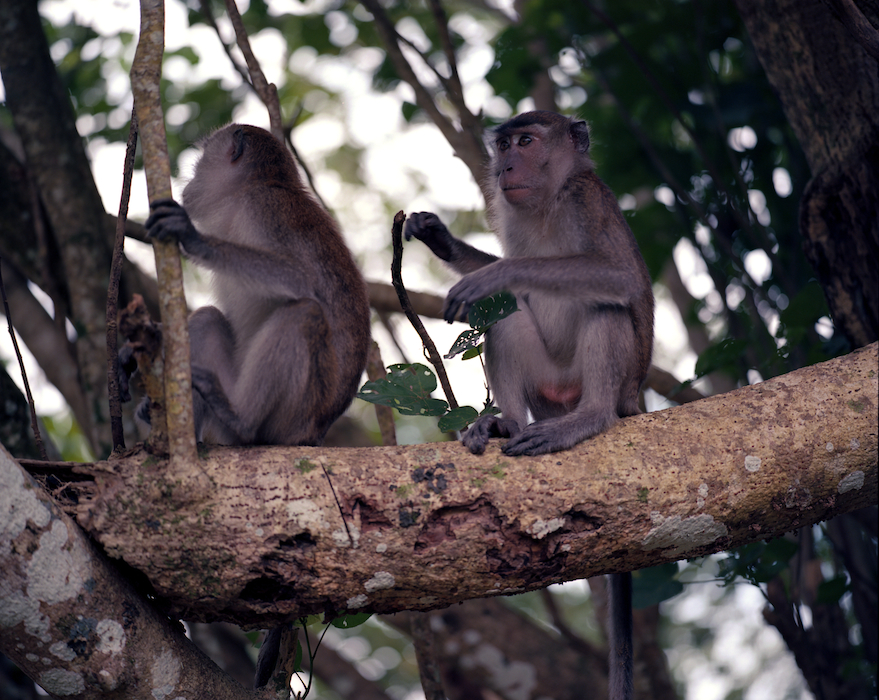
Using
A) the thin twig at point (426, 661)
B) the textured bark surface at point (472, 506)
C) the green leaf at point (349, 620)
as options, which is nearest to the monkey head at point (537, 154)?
the textured bark surface at point (472, 506)

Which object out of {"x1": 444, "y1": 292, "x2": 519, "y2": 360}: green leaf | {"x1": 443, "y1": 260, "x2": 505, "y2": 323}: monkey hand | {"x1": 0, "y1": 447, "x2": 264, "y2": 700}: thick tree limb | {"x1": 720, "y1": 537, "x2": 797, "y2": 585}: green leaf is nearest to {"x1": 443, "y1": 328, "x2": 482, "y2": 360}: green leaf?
{"x1": 444, "y1": 292, "x2": 519, "y2": 360}: green leaf

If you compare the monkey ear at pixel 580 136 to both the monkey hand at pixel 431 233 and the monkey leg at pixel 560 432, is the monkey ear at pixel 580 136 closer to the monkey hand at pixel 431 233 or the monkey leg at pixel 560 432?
the monkey hand at pixel 431 233

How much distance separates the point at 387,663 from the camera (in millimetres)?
11328

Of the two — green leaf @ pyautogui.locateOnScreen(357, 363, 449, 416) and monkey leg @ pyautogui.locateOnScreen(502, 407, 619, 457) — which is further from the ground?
green leaf @ pyautogui.locateOnScreen(357, 363, 449, 416)

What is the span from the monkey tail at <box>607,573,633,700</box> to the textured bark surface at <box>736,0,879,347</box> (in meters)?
2.00

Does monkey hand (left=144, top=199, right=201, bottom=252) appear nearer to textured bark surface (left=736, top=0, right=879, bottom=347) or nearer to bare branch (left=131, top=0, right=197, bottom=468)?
bare branch (left=131, top=0, right=197, bottom=468)

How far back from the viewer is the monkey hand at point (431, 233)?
458 cm

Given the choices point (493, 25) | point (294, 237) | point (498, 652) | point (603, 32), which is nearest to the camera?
point (294, 237)

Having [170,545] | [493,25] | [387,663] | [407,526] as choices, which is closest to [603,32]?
[493,25]

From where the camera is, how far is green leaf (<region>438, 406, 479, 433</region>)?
366 cm

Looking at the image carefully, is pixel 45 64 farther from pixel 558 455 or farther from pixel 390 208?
pixel 390 208

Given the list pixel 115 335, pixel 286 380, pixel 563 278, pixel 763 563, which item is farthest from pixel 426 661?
pixel 115 335

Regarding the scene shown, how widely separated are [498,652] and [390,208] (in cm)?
713

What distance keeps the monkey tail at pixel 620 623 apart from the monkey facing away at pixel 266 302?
5.44 feet
